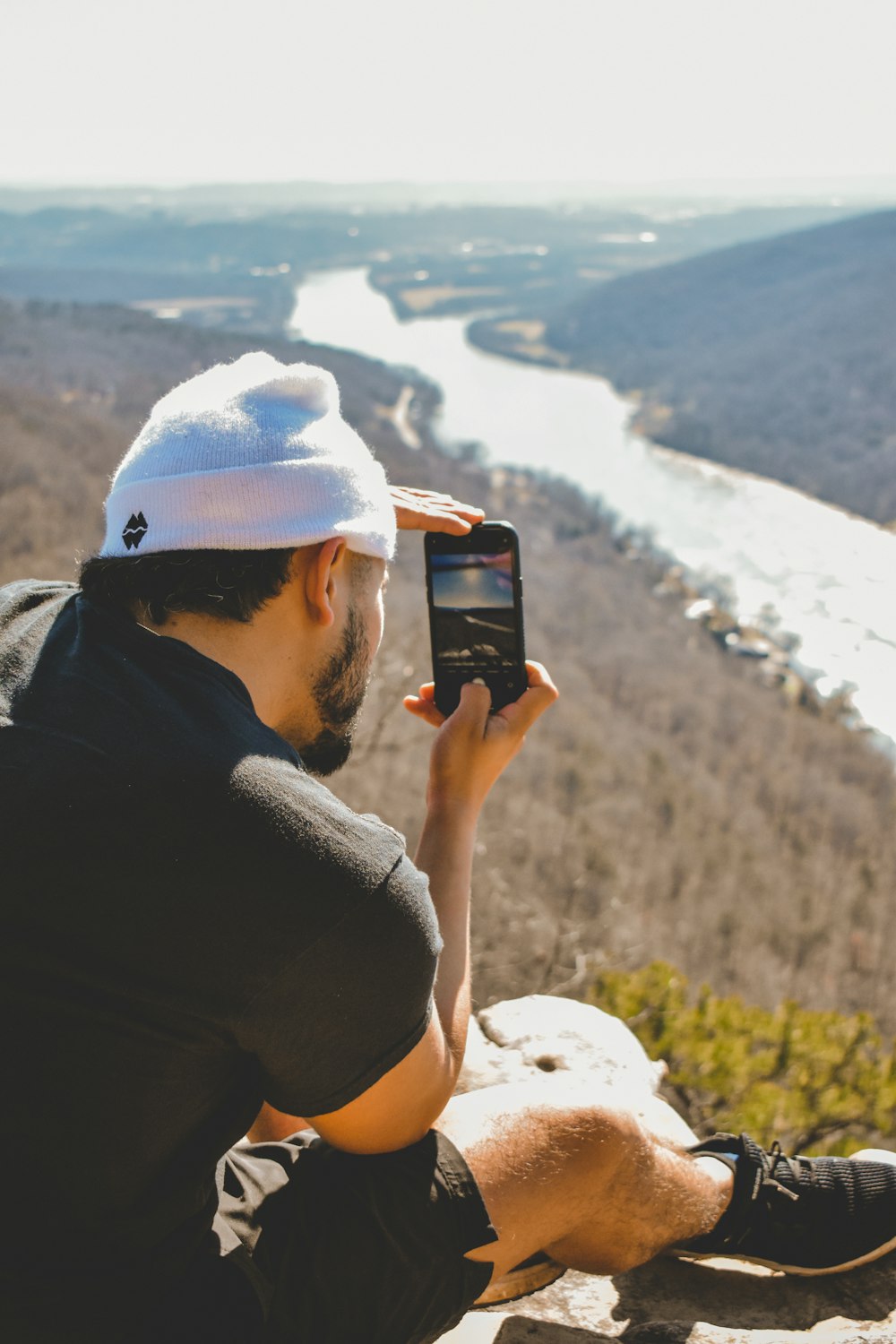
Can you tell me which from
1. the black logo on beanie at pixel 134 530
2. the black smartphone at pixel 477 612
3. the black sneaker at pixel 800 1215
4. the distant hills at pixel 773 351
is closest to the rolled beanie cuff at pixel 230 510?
the black logo on beanie at pixel 134 530

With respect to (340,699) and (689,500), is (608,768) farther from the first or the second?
(340,699)

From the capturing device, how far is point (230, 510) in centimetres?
131

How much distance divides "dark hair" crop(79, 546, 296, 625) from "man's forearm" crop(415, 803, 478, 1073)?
1.78 ft

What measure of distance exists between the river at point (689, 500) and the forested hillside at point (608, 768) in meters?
2.50

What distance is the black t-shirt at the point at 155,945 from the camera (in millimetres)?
1023

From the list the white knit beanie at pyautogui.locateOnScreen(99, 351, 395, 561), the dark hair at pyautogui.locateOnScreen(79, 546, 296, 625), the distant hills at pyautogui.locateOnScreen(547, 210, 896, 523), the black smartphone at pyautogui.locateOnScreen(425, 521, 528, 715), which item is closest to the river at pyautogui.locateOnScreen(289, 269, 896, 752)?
the distant hills at pyautogui.locateOnScreen(547, 210, 896, 523)

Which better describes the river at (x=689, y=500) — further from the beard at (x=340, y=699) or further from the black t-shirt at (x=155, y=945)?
the black t-shirt at (x=155, y=945)

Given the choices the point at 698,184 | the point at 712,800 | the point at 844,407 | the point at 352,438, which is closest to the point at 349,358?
the point at 712,800

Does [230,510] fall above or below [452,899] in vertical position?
above

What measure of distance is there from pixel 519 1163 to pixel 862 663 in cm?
3245

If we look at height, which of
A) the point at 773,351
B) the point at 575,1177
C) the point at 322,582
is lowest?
the point at 575,1177

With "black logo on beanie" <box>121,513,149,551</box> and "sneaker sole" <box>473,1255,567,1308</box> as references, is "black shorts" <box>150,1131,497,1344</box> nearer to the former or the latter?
"sneaker sole" <box>473,1255,567,1308</box>

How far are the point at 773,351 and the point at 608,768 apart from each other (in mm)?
58075

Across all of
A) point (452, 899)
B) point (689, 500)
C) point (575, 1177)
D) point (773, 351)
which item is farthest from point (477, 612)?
point (773, 351)
